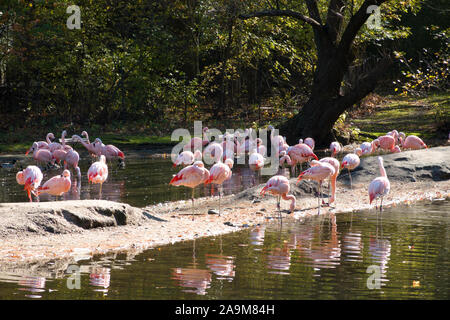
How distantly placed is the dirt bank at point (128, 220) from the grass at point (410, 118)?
9.43m

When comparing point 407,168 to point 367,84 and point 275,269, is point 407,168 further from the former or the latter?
point 275,269

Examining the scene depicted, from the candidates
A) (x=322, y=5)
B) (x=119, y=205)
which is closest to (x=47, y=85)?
(x=322, y=5)

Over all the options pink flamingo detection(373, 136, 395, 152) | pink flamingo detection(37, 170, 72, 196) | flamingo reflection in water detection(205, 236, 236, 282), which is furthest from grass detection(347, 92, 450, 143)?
flamingo reflection in water detection(205, 236, 236, 282)

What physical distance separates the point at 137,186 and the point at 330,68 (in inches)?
286

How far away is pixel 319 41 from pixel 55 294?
45.1ft

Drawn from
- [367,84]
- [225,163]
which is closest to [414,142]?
[367,84]

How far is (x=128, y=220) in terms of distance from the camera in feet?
28.0

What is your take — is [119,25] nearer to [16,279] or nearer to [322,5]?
[322,5]

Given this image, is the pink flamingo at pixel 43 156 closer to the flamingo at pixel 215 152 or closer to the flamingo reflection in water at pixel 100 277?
the flamingo at pixel 215 152

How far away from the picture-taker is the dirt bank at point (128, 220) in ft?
23.6

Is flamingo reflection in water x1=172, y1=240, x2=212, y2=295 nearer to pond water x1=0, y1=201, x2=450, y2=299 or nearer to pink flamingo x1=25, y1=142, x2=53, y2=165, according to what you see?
pond water x1=0, y1=201, x2=450, y2=299

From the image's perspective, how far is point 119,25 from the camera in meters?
24.1

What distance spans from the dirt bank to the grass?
9.43 meters

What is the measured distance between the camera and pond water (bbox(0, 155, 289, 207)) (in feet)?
38.1
